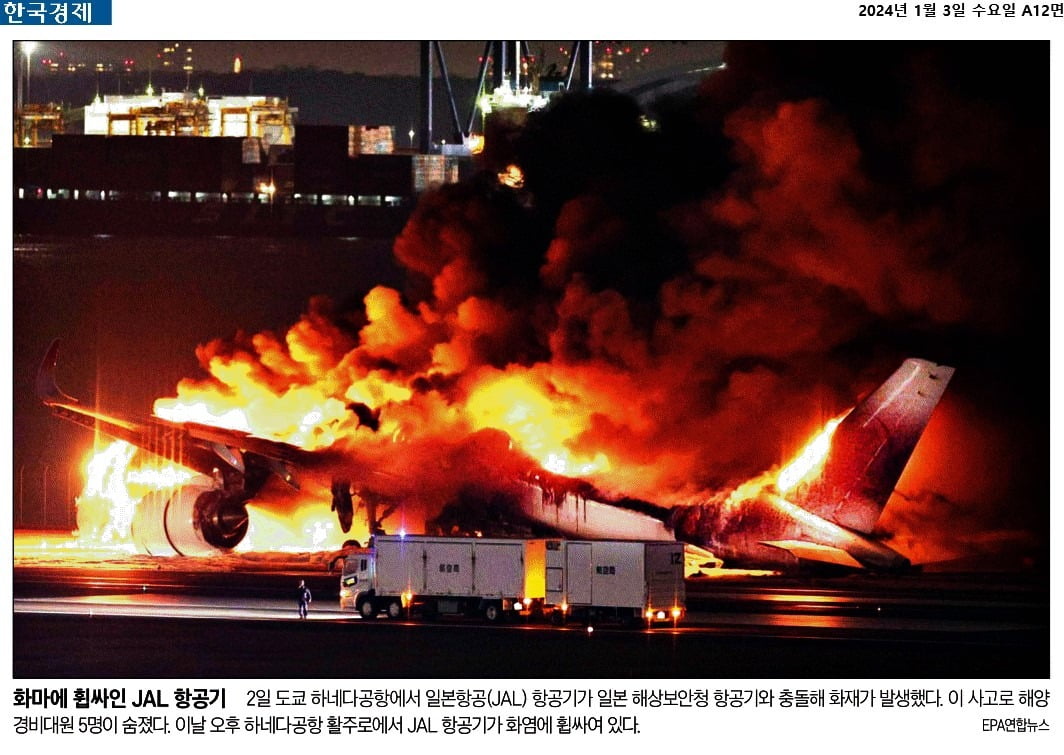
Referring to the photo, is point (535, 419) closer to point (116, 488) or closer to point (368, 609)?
point (368, 609)

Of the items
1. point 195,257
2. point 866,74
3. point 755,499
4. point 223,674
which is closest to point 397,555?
point 223,674

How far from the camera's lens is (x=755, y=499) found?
58.7 m

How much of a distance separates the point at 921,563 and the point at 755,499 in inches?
299

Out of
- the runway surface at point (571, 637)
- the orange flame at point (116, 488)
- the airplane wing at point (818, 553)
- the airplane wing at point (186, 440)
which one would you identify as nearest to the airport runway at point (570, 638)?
the runway surface at point (571, 637)

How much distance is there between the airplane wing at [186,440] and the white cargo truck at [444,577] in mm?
14751

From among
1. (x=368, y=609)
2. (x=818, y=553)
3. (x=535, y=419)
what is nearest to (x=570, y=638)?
(x=368, y=609)

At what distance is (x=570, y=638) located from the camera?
45469mm

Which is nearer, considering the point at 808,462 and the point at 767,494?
the point at 767,494

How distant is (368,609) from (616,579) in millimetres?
7262

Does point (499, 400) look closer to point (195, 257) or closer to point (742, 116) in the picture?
point (742, 116)

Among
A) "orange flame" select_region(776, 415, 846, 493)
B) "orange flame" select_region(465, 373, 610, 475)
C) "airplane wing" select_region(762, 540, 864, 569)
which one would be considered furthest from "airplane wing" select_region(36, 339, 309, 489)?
"airplane wing" select_region(762, 540, 864, 569)

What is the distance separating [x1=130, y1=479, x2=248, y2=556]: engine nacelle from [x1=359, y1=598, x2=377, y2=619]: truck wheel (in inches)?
713

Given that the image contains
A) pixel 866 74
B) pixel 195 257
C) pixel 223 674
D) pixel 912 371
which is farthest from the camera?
pixel 195 257

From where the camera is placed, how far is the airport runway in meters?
41.8
